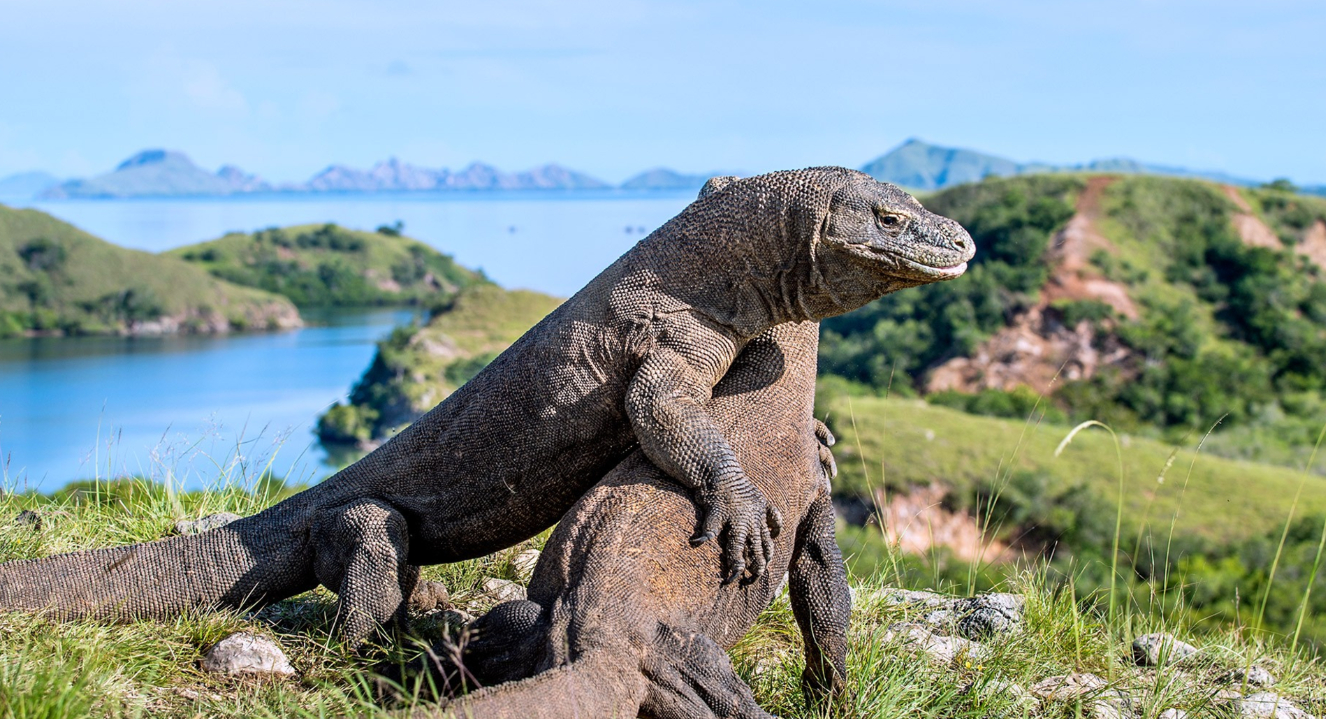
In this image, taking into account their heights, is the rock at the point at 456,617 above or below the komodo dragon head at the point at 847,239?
below

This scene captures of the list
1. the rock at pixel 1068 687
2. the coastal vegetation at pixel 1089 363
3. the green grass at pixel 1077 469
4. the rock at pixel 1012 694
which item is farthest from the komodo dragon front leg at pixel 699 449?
the green grass at pixel 1077 469

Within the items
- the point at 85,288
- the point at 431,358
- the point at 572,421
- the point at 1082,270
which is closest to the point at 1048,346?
the point at 1082,270

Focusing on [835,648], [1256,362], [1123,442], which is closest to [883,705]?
[835,648]

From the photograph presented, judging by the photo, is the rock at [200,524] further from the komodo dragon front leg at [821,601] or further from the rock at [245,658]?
the komodo dragon front leg at [821,601]

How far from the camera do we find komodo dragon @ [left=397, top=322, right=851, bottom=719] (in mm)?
4090

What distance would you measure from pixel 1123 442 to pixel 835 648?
62304 millimetres

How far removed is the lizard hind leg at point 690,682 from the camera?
13.8 feet

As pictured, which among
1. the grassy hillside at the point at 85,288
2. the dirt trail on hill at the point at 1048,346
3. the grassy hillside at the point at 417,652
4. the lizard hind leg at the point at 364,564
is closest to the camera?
the grassy hillside at the point at 417,652

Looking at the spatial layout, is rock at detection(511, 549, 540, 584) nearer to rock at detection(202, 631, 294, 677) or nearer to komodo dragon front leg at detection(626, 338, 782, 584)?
rock at detection(202, 631, 294, 677)

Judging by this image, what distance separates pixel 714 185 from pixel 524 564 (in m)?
2.97

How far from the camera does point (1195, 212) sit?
108500 millimetres

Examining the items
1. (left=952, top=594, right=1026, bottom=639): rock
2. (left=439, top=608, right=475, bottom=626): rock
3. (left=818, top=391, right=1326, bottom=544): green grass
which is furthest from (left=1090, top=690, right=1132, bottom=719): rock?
(left=818, top=391, right=1326, bottom=544): green grass

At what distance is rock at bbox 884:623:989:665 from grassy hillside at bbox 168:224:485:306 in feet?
571

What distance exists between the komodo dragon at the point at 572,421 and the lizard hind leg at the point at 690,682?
2.11ft
